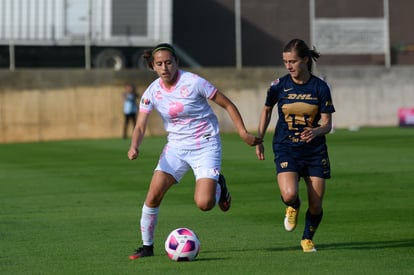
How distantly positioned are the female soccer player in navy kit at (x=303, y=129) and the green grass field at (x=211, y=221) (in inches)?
21.6

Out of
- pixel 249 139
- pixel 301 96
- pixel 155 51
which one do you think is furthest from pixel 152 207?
pixel 301 96

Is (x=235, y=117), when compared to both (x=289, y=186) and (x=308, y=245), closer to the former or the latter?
(x=289, y=186)

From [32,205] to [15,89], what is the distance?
22.3m

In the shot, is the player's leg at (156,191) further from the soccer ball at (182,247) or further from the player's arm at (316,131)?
the player's arm at (316,131)

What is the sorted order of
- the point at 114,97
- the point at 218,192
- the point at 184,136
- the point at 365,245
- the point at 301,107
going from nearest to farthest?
the point at 184,136, the point at 301,107, the point at 218,192, the point at 365,245, the point at 114,97

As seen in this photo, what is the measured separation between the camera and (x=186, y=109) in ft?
32.3

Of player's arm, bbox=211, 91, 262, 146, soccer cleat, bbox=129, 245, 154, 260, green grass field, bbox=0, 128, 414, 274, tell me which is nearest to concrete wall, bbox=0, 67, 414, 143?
green grass field, bbox=0, 128, 414, 274

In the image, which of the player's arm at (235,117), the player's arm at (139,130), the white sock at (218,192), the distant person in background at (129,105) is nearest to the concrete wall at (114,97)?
the distant person in background at (129,105)

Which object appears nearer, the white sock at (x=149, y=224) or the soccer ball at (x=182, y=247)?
the soccer ball at (x=182, y=247)

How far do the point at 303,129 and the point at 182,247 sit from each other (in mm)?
1659

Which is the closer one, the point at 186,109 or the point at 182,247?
the point at 182,247

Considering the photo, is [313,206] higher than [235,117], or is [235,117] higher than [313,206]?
[235,117]

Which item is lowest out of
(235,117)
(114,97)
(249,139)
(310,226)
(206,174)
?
(310,226)

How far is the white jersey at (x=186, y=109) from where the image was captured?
387 inches
